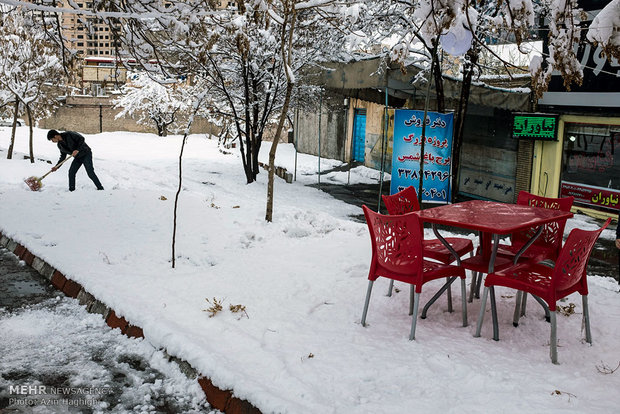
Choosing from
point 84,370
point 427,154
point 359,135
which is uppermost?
point 359,135

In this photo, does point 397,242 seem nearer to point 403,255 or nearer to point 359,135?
point 403,255

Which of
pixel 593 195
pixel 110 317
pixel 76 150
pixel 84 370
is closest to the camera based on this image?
pixel 84 370

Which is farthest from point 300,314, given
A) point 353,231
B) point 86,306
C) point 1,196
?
point 1,196

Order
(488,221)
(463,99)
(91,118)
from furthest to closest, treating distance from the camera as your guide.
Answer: (91,118), (463,99), (488,221)

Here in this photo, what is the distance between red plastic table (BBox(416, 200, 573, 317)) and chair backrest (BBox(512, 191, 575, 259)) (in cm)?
33

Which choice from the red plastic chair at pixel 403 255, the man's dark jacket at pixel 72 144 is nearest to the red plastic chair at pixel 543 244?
the red plastic chair at pixel 403 255

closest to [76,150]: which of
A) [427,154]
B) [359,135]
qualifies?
[427,154]

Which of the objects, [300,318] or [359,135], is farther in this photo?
[359,135]

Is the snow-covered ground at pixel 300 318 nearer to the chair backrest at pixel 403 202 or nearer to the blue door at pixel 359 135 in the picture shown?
the chair backrest at pixel 403 202

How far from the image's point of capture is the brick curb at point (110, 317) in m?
3.84

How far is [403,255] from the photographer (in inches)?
191

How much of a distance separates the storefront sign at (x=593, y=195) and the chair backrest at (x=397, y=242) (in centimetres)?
969

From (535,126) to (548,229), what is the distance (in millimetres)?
9155

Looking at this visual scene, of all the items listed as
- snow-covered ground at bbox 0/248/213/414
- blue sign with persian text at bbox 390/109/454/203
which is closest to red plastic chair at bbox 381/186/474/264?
snow-covered ground at bbox 0/248/213/414
